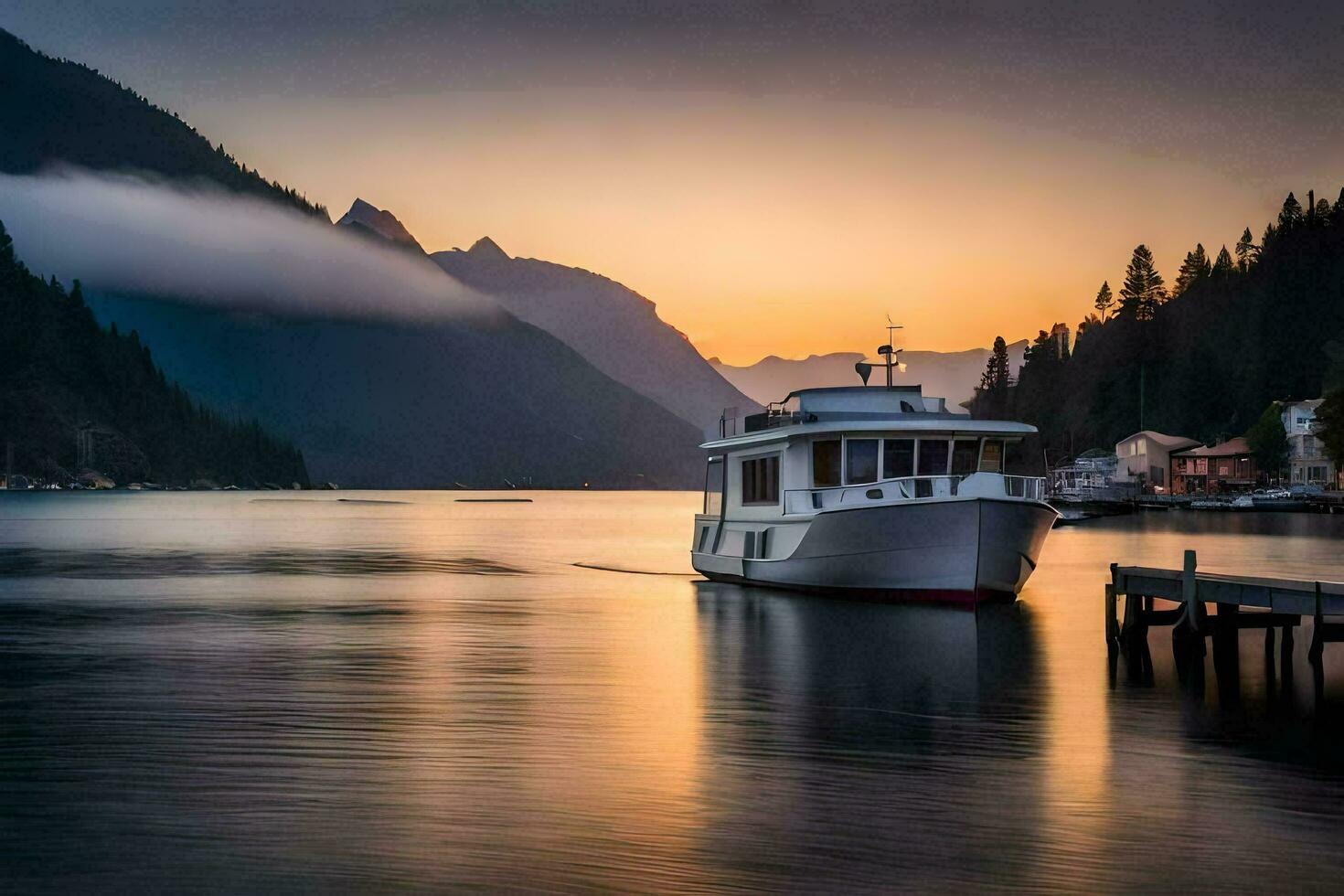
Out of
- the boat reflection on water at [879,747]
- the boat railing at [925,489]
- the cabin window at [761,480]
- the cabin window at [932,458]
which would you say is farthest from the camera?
the cabin window at [761,480]

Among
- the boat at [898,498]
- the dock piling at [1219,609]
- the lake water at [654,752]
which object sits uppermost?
the boat at [898,498]

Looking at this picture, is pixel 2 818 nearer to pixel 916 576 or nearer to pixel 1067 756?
pixel 1067 756

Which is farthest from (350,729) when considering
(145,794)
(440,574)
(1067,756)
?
(440,574)

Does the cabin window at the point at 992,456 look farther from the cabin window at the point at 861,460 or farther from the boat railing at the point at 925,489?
the cabin window at the point at 861,460

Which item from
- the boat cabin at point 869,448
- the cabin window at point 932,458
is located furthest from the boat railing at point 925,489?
the cabin window at point 932,458

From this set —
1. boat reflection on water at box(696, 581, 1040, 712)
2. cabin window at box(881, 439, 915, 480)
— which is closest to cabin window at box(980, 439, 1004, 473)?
cabin window at box(881, 439, 915, 480)

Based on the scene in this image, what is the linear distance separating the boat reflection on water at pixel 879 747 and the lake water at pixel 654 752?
80 mm

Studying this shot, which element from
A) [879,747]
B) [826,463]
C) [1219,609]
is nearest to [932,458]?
[826,463]

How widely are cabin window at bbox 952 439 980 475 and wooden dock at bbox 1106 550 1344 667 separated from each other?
7.18m

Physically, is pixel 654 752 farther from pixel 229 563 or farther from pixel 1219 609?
pixel 229 563

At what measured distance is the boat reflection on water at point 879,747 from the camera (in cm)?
1608

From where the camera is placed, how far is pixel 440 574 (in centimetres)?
7419

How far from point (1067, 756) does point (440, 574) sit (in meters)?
54.9

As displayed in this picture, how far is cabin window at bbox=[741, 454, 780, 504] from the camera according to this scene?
153ft
